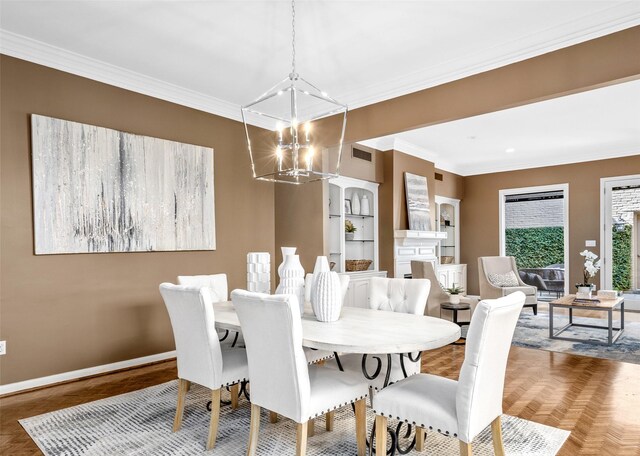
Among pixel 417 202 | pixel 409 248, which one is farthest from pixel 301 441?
pixel 417 202

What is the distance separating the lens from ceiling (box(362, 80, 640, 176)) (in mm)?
4754

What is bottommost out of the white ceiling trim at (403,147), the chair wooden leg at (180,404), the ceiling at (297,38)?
the chair wooden leg at (180,404)

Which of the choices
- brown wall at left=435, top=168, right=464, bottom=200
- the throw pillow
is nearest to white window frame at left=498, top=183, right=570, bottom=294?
brown wall at left=435, top=168, right=464, bottom=200

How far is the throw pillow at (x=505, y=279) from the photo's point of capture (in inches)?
263

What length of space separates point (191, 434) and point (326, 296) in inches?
46.6

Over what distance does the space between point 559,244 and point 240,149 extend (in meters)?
6.68

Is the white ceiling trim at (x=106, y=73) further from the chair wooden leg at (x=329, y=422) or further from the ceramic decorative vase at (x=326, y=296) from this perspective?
the chair wooden leg at (x=329, y=422)

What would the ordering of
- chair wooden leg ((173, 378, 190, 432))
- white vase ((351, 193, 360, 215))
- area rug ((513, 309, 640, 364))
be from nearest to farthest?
chair wooden leg ((173, 378, 190, 432)), area rug ((513, 309, 640, 364)), white vase ((351, 193, 360, 215))

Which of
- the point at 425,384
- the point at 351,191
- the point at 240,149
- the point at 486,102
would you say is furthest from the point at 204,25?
the point at 351,191

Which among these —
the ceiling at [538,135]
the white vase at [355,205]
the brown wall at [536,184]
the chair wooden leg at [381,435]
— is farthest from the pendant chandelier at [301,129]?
the brown wall at [536,184]

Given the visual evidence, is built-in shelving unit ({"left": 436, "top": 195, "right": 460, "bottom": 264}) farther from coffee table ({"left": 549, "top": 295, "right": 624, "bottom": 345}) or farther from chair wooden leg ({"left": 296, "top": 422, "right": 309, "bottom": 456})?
chair wooden leg ({"left": 296, "top": 422, "right": 309, "bottom": 456})

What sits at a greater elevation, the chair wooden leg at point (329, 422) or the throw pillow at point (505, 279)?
the throw pillow at point (505, 279)

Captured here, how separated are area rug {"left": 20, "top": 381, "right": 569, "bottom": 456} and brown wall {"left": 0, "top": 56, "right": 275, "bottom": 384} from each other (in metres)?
0.74

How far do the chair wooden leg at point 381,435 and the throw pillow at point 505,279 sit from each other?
5292 mm
